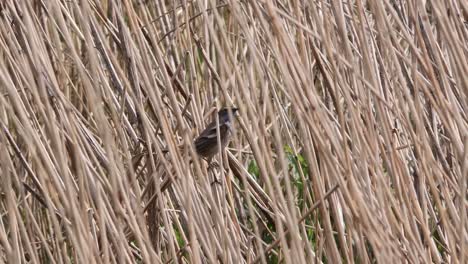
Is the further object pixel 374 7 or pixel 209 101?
pixel 209 101

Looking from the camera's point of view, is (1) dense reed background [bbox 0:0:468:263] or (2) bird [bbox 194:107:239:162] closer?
(1) dense reed background [bbox 0:0:468:263]

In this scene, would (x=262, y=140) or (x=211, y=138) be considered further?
(x=211, y=138)

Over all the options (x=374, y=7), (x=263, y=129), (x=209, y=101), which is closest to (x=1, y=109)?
(x=263, y=129)

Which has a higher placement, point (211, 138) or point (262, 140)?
point (262, 140)

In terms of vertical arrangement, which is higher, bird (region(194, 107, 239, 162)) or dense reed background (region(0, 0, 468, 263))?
dense reed background (region(0, 0, 468, 263))

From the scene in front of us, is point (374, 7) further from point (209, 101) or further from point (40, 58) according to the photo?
point (209, 101)

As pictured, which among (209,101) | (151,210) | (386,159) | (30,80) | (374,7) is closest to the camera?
(30,80)

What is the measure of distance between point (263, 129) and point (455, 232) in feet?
1.77

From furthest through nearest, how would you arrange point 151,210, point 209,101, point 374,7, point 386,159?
point 209,101, point 151,210, point 386,159, point 374,7

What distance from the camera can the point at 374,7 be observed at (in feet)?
6.82

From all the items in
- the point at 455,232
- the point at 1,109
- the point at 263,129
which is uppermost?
the point at 1,109

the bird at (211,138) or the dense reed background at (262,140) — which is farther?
the bird at (211,138)

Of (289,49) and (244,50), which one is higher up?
(289,49)

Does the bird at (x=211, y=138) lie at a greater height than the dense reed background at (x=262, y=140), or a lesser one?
lesser
